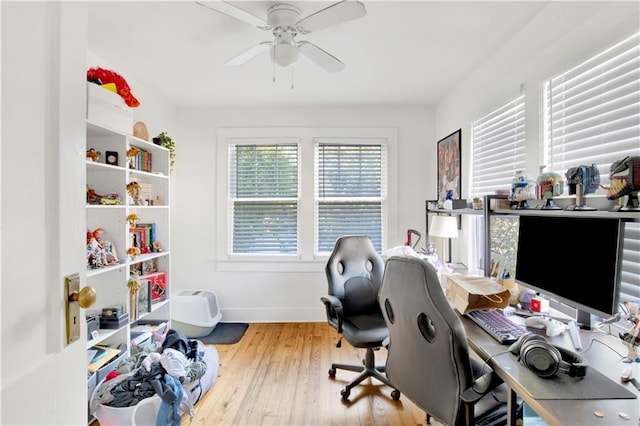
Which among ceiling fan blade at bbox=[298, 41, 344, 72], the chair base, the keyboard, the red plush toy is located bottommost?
the chair base

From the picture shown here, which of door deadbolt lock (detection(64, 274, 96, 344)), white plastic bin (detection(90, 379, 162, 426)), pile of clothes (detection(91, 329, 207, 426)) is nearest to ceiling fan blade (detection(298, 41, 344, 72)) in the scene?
door deadbolt lock (detection(64, 274, 96, 344))

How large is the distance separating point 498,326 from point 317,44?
2.04 m

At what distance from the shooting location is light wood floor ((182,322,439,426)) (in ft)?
6.20

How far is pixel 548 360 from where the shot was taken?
1018 mm

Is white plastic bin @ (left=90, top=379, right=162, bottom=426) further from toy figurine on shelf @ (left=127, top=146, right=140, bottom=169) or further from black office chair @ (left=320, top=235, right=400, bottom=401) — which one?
toy figurine on shelf @ (left=127, top=146, right=140, bottom=169)

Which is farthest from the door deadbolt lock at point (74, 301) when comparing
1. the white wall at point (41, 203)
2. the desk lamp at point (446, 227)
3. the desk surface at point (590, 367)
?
the desk lamp at point (446, 227)

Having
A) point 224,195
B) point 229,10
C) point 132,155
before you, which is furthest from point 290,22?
point 224,195

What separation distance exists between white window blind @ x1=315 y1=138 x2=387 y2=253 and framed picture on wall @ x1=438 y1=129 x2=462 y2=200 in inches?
23.6

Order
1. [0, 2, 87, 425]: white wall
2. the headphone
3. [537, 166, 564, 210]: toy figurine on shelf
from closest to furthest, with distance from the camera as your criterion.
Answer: [0, 2, 87, 425]: white wall, the headphone, [537, 166, 564, 210]: toy figurine on shelf

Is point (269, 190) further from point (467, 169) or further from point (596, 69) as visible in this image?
point (596, 69)

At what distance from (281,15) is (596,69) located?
63.8 inches

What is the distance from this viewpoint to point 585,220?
121 cm

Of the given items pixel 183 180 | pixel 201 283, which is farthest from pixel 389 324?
pixel 183 180

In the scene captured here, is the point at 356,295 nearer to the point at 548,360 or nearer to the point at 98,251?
the point at 548,360
